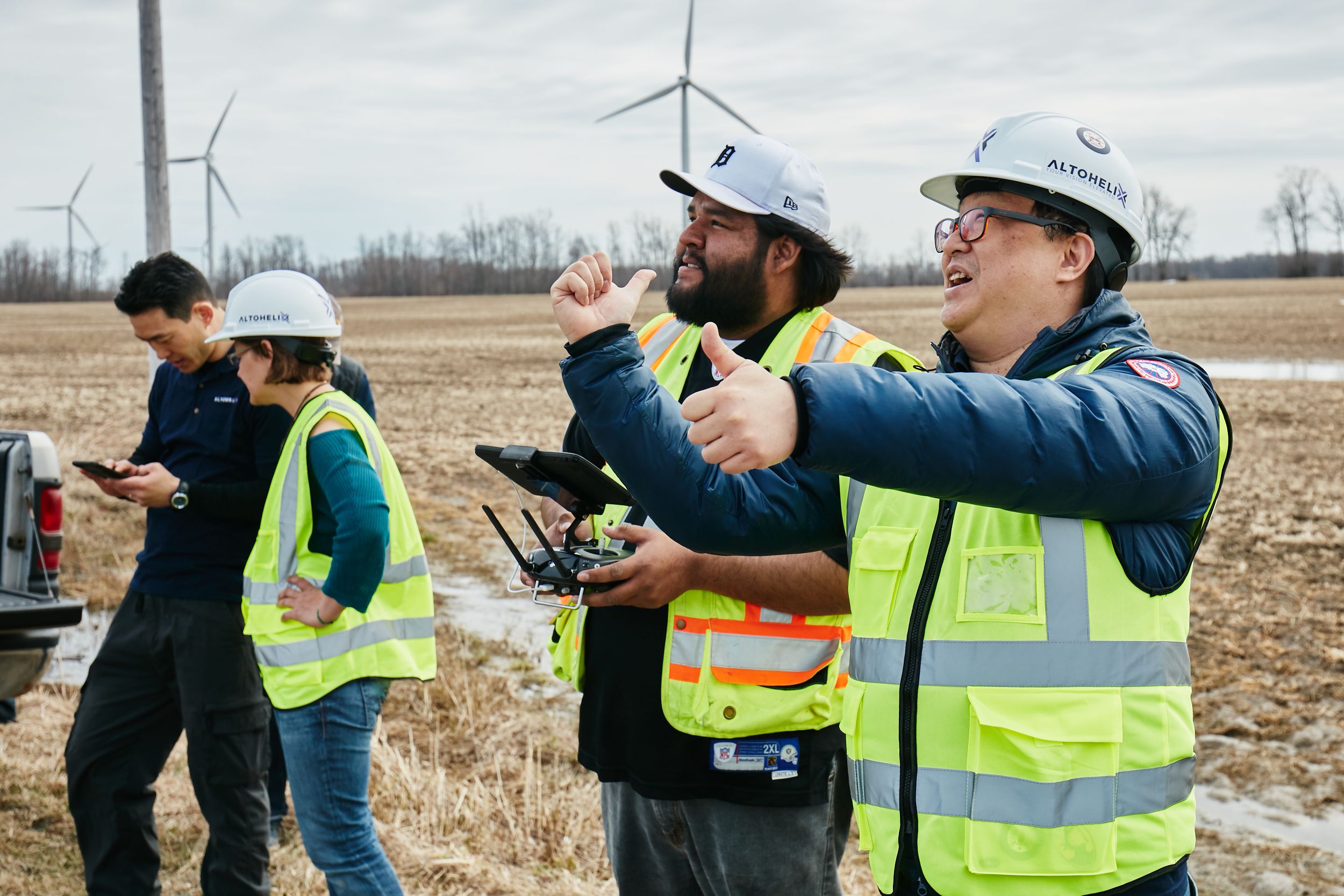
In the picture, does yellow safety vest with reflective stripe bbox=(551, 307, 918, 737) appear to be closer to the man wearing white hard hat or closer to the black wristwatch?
the man wearing white hard hat

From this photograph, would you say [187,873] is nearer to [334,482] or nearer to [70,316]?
[334,482]

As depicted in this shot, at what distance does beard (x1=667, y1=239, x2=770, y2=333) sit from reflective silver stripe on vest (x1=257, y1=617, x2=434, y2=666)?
139 centimetres

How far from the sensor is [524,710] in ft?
20.4

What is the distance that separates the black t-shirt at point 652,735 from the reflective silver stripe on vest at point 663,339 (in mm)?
130

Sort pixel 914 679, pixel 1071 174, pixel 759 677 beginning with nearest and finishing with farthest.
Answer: pixel 914 679, pixel 1071 174, pixel 759 677

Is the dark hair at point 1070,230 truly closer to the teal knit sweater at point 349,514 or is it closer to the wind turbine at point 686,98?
the teal knit sweater at point 349,514

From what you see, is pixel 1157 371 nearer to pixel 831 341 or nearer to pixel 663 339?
pixel 831 341

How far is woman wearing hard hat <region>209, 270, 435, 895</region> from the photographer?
339 centimetres

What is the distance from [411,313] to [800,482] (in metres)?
64.9

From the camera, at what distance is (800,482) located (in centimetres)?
230

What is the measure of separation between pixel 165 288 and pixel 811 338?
104 inches

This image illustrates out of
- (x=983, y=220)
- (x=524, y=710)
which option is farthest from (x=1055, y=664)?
(x=524, y=710)

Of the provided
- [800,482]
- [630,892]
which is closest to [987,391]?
[800,482]

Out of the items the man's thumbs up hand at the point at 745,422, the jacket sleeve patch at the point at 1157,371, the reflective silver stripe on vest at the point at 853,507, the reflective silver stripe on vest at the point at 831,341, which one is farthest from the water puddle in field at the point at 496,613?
the man's thumbs up hand at the point at 745,422
